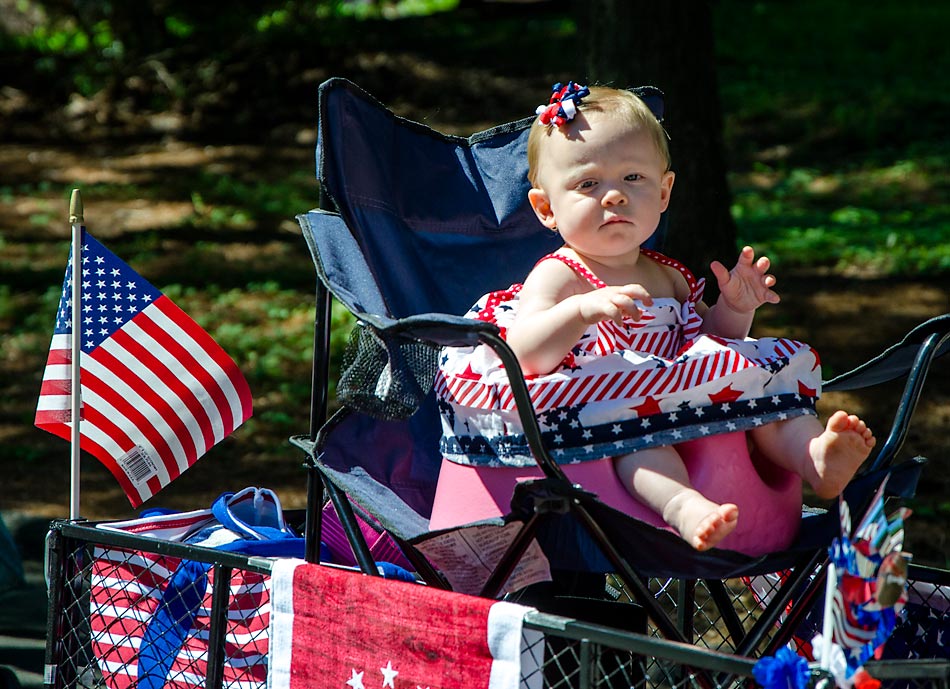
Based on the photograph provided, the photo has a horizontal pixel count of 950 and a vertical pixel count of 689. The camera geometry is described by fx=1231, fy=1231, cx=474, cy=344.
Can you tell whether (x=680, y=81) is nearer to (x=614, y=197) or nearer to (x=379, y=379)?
(x=614, y=197)

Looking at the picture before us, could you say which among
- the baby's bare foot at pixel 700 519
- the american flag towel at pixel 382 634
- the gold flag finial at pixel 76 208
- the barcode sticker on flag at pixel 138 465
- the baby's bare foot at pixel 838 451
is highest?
the gold flag finial at pixel 76 208

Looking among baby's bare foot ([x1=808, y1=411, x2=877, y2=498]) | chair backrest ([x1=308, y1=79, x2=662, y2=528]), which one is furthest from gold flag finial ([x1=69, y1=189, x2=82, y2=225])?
baby's bare foot ([x1=808, y1=411, x2=877, y2=498])

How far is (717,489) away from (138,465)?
4.33 feet

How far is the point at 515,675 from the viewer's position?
2088 mm

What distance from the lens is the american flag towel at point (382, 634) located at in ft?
6.93

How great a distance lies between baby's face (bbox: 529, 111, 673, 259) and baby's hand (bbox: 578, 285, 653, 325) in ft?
0.97

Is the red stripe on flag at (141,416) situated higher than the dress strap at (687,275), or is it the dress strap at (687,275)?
the dress strap at (687,275)

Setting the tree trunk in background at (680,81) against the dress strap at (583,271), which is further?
the tree trunk in background at (680,81)

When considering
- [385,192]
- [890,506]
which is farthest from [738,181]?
[385,192]

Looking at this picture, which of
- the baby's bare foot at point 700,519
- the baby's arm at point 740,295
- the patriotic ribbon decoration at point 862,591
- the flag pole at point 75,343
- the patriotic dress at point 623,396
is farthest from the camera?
the flag pole at point 75,343

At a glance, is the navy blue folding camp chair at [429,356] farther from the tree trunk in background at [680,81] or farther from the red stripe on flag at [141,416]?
the tree trunk in background at [680,81]

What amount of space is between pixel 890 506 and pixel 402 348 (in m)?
2.26

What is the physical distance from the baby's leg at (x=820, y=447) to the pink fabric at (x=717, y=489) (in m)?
0.05

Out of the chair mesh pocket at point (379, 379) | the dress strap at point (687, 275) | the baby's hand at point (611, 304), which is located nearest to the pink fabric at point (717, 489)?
the chair mesh pocket at point (379, 379)
